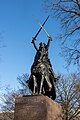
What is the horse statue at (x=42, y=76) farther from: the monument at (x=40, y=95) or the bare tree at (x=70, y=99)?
the bare tree at (x=70, y=99)

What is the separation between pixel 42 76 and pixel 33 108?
157cm

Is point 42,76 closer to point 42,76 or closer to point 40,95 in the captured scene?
point 42,76

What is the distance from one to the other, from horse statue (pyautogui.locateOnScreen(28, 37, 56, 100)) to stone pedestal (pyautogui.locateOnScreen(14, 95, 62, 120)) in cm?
65

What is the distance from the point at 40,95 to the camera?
9.79m

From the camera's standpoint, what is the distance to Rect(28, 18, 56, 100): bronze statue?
34.8 feet

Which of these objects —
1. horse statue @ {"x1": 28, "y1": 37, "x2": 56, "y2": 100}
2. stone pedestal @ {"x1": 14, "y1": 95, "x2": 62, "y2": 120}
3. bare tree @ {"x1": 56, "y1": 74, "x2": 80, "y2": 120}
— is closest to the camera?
stone pedestal @ {"x1": 14, "y1": 95, "x2": 62, "y2": 120}

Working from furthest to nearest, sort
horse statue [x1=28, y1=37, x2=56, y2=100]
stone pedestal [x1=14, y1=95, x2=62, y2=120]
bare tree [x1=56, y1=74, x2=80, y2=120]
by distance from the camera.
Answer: bare tree [x1=56, y1=74, x2=80, y2=120]
horse statue [x1=28, y1=37, x2=56, y2=100]
stone pedestal [x1=14, y1=95, x2=62, y2=120]

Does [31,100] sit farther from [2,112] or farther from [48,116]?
[2,112]

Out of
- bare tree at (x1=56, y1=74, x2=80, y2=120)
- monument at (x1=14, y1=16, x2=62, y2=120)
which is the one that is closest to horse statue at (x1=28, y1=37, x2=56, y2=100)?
monument at (x1=14, y1=16, x2=62, y2=120)

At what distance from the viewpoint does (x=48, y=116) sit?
31.2ft

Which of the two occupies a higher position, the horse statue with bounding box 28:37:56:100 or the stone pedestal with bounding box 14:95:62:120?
the horse statue with bounding box 28:37:56:100

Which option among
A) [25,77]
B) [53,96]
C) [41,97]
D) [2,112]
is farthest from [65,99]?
[41,97]

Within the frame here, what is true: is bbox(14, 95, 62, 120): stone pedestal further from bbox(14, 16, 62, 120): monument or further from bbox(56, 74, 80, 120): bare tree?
bbox(56, 74, 80, 120): bare tree

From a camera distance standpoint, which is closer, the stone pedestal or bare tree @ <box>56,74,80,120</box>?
the stone pedestal
